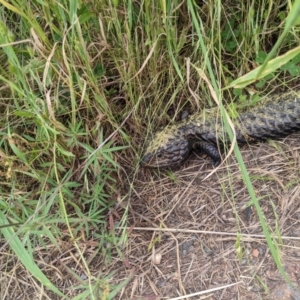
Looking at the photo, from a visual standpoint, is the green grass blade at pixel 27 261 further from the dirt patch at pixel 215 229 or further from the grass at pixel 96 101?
the dirt patch at pixel 215 229

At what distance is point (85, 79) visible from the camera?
2.13 m

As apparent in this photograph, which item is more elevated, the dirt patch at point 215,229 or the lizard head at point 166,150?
the lizard head at point 166,150

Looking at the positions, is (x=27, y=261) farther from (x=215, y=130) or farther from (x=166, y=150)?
(x=215, y=130)

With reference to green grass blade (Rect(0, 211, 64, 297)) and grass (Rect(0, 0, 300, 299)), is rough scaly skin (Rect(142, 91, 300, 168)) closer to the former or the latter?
grass (Rect(0, 0, 300, 299))

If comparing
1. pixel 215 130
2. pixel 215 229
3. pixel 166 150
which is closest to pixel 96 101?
pixel 166 150

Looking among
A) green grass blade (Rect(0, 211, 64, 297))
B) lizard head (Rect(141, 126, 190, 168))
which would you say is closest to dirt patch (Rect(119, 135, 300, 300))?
lizard head (Rect(141, 126, 190, 168))

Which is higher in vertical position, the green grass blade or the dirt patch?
the green grass blade

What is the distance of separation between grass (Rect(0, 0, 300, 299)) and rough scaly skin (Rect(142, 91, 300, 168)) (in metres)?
0.07

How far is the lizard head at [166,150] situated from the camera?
2270mm

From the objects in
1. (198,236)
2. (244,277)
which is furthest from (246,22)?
(244,277)

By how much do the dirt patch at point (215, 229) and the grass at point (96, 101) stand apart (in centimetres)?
10

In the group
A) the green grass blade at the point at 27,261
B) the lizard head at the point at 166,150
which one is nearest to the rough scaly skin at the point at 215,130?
the lizard head at the point at 166,150

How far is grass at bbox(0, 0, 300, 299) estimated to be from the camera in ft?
6.55

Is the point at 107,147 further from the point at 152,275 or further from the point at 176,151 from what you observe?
the point at 152,275
